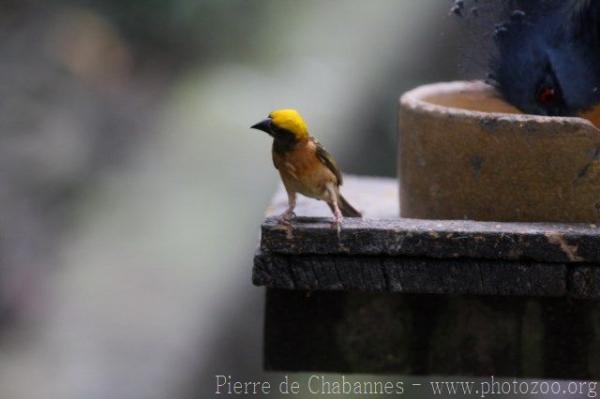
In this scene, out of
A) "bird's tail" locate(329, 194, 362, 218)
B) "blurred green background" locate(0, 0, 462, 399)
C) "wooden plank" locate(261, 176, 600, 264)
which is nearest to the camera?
"wooden plank" locate(261, 176, 600, 264)

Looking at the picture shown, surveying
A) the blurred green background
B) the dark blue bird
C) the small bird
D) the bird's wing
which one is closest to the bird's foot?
the small bird

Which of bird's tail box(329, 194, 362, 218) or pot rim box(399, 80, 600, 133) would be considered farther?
bird's tail box(329, 194, 362, 218)

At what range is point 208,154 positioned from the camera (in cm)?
459

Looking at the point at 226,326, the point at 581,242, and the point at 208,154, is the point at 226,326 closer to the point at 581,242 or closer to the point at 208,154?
the point at 208,154

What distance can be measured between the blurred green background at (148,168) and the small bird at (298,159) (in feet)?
7.39

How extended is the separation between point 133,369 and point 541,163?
275 cm

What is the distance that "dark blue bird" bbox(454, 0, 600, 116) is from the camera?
2314 millimetres

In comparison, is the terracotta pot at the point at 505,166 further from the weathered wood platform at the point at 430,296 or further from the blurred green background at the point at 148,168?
the blurred green background at the point at 148,168

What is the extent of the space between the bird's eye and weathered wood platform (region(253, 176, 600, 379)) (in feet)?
1.31

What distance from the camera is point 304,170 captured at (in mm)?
2115

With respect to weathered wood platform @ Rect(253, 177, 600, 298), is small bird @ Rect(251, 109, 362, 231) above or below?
above

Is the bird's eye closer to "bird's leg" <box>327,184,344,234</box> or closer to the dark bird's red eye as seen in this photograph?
the dark bird's red eye

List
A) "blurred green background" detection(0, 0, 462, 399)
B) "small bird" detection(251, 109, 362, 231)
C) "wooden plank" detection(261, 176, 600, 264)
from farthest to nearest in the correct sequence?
"blurred green background" detection(0, 0, 462, 399), "small bird" detection(251, 109, 362, 231), "wooden plank" detection(261, 176, 600, 264)

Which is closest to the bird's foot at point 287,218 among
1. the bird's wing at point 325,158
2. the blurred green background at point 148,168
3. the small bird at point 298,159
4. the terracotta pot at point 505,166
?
the small bird at point 298,159
